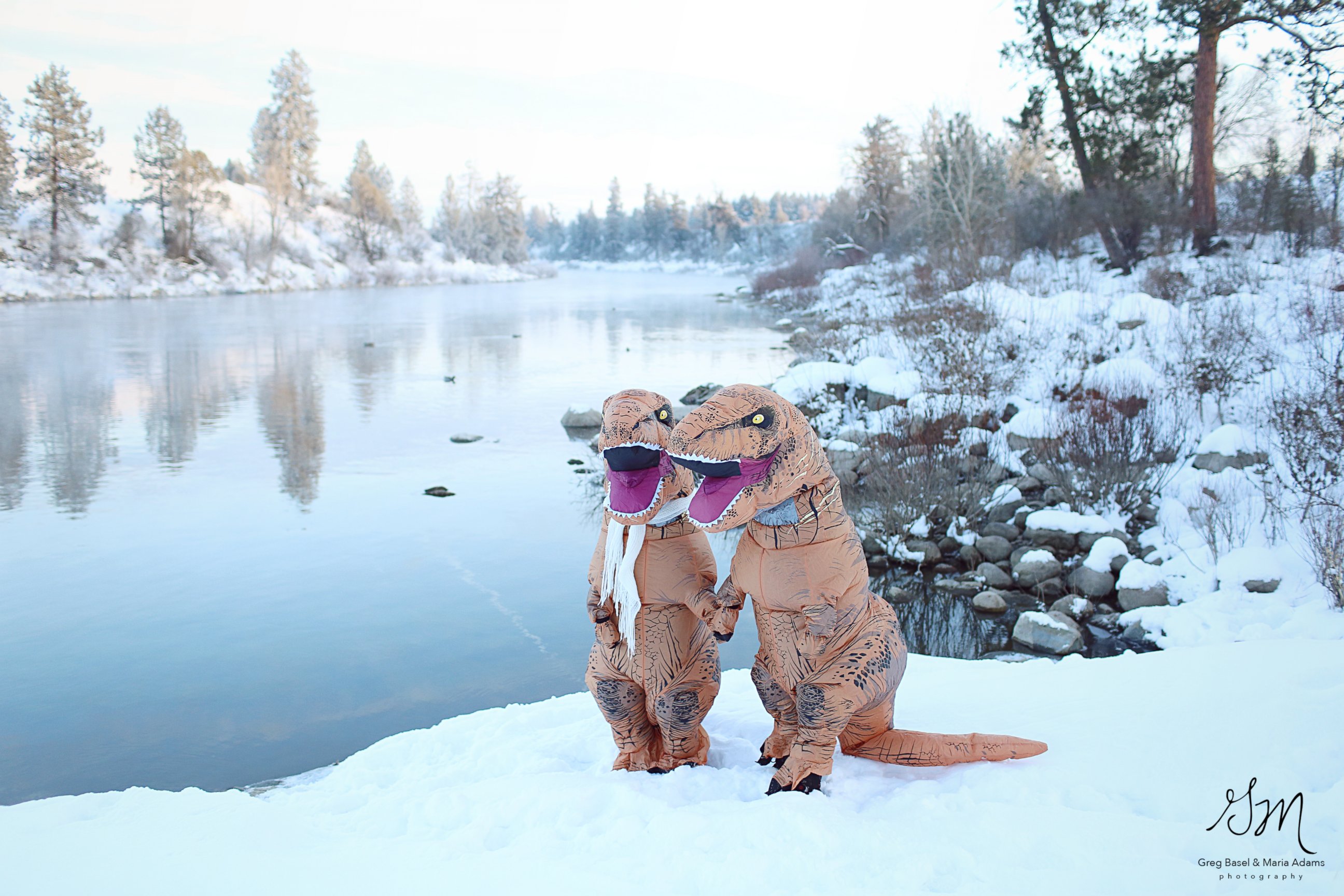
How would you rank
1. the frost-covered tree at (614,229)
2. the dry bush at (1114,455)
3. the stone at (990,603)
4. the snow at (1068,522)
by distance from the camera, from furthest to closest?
the frost-covered tree at (614,229)
the dry bush at (1114,455)
the snow at (1068,522)
the stone at (990,603)

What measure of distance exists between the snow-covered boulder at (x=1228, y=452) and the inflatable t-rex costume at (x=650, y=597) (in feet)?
20.9

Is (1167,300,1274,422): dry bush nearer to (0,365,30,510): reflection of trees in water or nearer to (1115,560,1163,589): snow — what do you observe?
(1115,560,1163,589): snow

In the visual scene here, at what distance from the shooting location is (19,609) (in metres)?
6.26

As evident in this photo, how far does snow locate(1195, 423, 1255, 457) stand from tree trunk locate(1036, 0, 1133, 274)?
9.22 metres

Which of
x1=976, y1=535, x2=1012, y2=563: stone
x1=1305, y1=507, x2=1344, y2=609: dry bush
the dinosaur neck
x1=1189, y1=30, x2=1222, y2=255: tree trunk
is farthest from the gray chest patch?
x1=1189, y1=30, x2=1222, y2=255: tree trunk

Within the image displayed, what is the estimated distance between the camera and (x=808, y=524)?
276 cm

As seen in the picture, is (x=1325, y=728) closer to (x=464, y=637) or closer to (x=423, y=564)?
(x=464, y=637)

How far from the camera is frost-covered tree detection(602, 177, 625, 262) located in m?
95.4

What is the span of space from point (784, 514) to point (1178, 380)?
27.6ft

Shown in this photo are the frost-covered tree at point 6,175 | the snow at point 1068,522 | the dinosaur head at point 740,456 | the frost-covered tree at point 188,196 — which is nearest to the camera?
the dinosaur head at point 740,456

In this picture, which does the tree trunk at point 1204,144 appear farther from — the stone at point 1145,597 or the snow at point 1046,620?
the snow at point 1046,620

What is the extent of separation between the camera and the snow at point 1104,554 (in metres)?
6.56

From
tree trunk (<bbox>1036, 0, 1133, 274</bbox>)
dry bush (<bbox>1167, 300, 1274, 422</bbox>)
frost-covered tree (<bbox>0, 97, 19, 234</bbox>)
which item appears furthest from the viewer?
frost-covered tree (<bbox>0, 97, 19, 234</bbox>)
